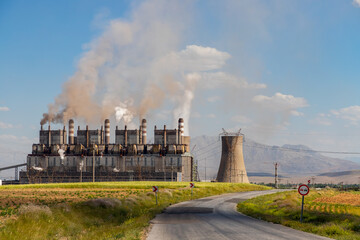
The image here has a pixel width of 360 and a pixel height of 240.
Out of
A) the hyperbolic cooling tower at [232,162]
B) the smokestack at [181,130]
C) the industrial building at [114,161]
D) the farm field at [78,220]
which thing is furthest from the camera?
the smokestack at [181,130]

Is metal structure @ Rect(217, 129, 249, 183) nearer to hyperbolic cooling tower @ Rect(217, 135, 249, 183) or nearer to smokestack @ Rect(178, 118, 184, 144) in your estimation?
hyperbolic cooling tower @ Rect(217, 135, 249, 183)

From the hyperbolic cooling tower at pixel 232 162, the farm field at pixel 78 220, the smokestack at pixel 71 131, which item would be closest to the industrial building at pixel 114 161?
the smokestack at pixel 71 131

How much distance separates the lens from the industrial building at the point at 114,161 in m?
128

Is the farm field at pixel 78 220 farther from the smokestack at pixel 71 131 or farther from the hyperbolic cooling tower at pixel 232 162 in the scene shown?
the smokestack at pixel 71 131

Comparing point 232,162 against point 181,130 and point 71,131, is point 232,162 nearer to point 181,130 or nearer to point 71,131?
point 181,130

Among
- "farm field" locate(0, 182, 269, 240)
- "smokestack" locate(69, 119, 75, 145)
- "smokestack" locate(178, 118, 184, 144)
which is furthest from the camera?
"smokestack" locate(178, 118, 184, 144)

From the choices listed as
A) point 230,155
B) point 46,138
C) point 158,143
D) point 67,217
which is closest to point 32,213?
point 67,217

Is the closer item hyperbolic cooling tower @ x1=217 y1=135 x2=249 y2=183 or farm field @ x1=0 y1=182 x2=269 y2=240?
farm field @ x1=0 y1=182 x2=269 y2=240

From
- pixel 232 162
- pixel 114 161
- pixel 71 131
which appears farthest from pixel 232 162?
pixel 71 131

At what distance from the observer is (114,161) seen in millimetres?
130875

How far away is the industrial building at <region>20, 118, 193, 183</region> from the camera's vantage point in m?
128

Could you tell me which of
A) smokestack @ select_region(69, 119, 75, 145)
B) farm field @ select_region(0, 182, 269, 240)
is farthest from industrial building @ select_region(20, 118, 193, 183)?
farm field @ select_region(0, 182, 269, 240)

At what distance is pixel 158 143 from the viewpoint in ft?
469

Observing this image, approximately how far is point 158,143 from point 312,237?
12119 centimetres
